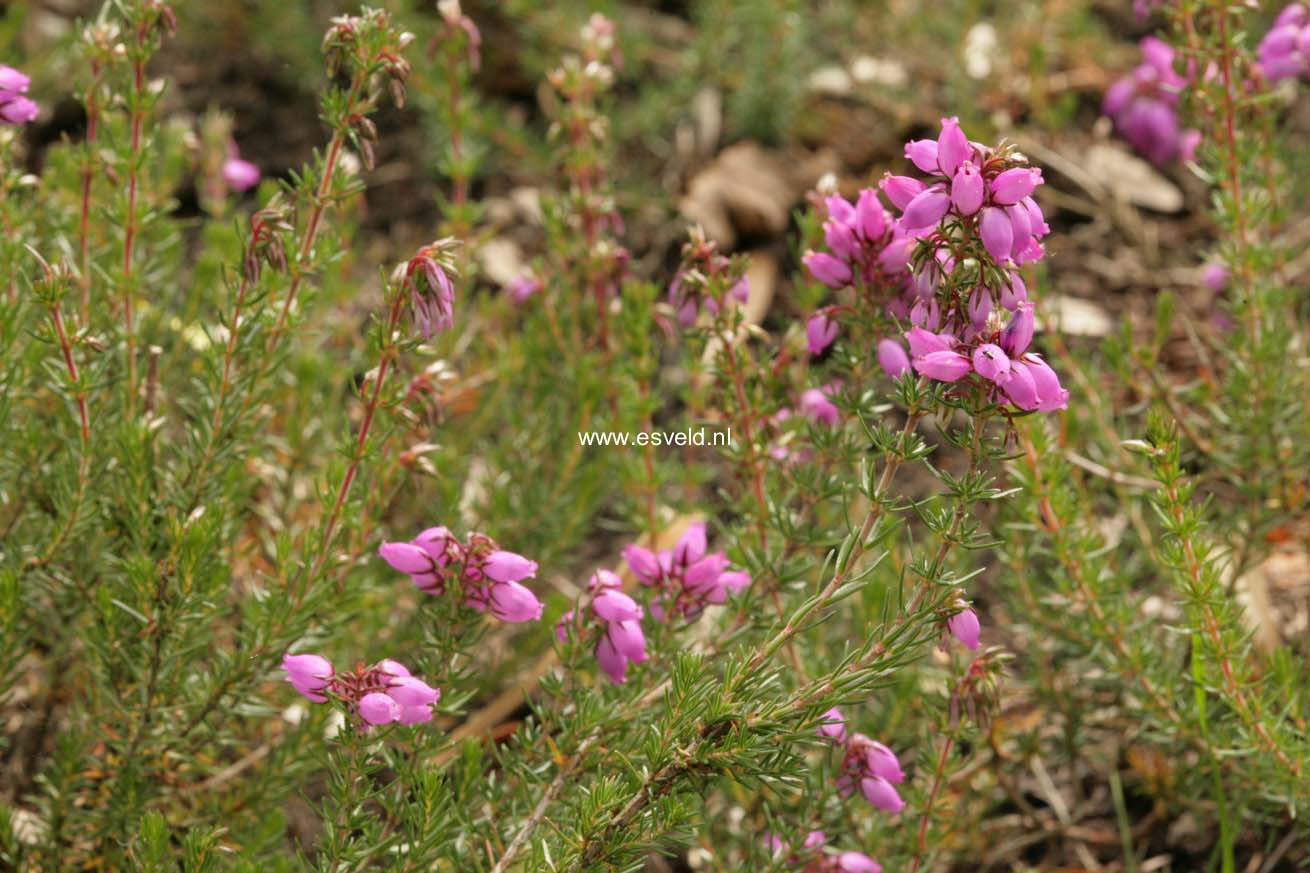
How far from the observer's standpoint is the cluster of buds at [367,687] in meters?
2.24

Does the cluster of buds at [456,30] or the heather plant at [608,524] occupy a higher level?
the cluster of buds at [456,30]

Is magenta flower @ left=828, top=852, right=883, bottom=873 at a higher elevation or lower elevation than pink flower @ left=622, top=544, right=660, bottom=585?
lower

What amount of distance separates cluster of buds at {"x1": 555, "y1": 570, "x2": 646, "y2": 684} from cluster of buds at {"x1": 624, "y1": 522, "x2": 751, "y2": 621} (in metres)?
0.18

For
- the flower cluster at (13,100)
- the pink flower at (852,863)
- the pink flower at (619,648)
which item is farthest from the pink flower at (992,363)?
the flower cluster at (13,100)

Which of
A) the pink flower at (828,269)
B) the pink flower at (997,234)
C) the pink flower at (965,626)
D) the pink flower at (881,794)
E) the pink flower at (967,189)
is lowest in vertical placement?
the pink flower at (881,794)

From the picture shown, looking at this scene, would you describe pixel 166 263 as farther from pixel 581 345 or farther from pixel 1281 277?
pixel 1281 277

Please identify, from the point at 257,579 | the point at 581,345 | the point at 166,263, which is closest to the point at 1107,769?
the point at 581,345

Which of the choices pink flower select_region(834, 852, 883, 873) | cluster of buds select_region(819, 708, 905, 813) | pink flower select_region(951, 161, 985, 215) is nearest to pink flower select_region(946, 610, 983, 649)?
cluster of buds select_region(819, 708, 905, 813)

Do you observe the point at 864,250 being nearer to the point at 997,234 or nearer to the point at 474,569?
the point at 997,234

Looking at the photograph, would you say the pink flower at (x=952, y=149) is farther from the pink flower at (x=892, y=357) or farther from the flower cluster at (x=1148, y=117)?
the flower cluster at (x=1148, y=117)

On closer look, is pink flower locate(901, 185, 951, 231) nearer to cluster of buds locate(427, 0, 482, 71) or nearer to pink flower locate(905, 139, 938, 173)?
pink flower locate(905, 139, 938, 173)

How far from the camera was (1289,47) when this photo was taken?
3.87 metres

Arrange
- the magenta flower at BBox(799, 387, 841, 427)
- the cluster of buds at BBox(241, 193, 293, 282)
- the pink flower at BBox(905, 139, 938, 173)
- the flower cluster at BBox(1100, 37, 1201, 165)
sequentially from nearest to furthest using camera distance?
the pink flower at BBox(905, 139, 938, 173) → the cluster of buds at BBox(241, 193, 293, 282) → the magenta flower at BBox(799, 387, 841, 427) → the flower cluster at BBox(1100, 37, 1201, 165)

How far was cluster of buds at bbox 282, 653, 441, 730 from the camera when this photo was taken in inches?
88.4
